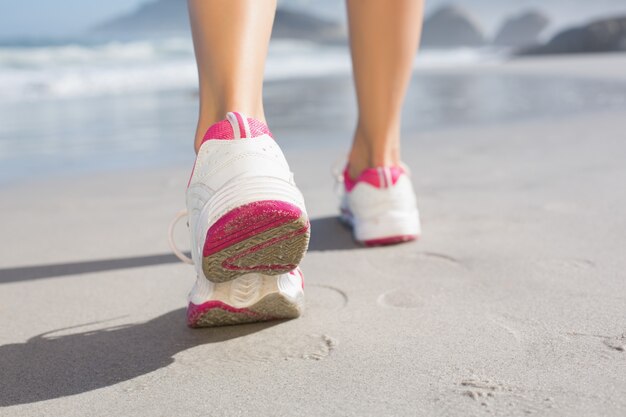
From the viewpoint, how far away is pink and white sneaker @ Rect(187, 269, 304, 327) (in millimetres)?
1109

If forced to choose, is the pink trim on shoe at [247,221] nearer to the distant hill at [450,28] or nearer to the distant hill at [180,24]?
the distant hill at [180,24]

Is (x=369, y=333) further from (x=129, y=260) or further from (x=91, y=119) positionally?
(x=91, y=119)

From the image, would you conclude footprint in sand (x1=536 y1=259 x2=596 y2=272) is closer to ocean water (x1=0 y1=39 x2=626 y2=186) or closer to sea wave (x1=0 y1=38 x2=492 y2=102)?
ocean water (x1=0 y1=39 x2=626 y2=186)

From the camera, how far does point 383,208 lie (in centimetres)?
167

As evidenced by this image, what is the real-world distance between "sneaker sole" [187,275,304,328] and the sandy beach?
0.03 m

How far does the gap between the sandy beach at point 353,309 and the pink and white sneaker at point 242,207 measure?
0.14m

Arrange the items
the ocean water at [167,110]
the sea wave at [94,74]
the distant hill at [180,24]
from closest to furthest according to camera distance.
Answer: the ocean water at [167,110] < the sea wave at [94,74] < the distant hill at [180,24]

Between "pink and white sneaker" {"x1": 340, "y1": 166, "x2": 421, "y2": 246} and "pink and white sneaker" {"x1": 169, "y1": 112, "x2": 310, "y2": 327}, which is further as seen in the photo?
"pink and white sneaker" {"x1": 340, "y1": 166, "x2": 421, "y2": 246}

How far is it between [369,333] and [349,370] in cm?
15

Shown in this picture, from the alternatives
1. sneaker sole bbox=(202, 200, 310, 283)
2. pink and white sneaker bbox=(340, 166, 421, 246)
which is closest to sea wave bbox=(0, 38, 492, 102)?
pink and white sneaker bbox=(340, 166, 421, 246)

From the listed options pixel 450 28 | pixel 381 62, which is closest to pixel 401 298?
pixel 381 62

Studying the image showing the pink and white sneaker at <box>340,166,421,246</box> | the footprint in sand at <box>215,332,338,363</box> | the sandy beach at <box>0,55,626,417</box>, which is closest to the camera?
the sandy beach at <box>0,55,626,417</box>

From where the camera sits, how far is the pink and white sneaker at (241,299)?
1.11 metres

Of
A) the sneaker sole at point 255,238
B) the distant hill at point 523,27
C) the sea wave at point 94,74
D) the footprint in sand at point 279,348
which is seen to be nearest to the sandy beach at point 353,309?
the footprint in sand at point 279,348
